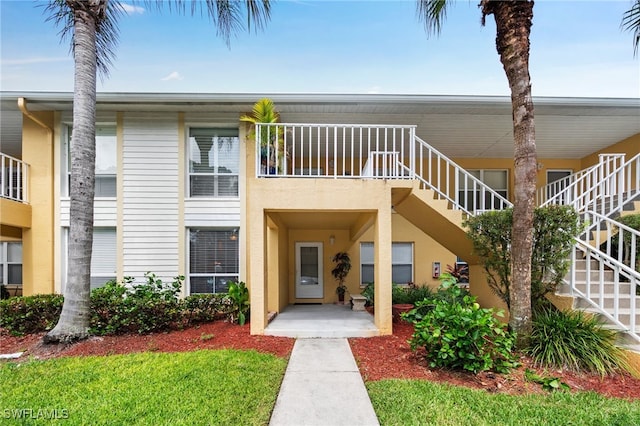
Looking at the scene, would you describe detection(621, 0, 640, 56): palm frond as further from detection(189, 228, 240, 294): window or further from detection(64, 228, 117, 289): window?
detection(64, 228, 117, 289): window

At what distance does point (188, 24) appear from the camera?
7.49 m

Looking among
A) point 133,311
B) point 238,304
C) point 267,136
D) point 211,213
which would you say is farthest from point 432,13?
point 133,311

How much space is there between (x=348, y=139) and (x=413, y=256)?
4534 mm

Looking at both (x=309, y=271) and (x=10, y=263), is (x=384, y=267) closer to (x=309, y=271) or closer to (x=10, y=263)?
(x=309, y=271)

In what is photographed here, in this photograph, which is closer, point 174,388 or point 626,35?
point 174,388

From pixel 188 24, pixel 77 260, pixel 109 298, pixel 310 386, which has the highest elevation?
pixel 188 24

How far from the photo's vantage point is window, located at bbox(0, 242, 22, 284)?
36.1ft

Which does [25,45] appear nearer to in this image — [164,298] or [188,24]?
[188,24]

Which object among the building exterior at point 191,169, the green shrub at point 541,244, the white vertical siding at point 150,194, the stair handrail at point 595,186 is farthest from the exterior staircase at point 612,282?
the white vertical siding at point 150,194

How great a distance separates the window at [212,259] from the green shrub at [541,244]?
239 inches

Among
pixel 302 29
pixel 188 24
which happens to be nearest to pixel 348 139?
pixel 302 29

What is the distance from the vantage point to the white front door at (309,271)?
1034 cm

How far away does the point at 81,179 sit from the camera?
221 inches

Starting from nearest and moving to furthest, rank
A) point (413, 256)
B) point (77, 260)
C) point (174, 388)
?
point (174, 388), point (77, 260), point (413, 256)
